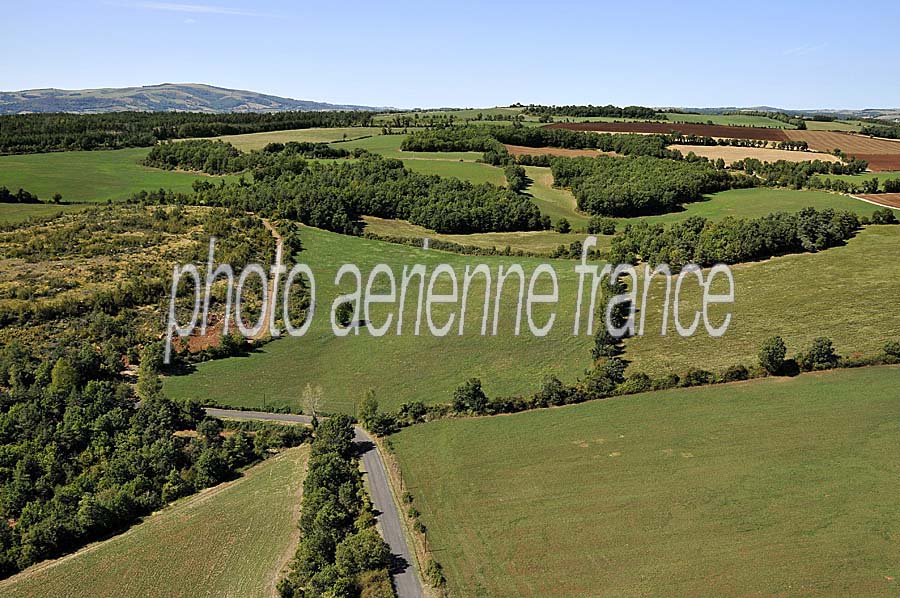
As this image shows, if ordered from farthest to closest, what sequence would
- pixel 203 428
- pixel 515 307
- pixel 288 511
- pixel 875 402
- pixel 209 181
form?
1. pixel 209 181
2. pixel 515 307
3. pixel 203 428
4. pixel 875 402
5. pixel 288 511

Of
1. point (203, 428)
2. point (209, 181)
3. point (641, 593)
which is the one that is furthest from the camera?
point (209, 181)

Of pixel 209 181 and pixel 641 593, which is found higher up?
pixel 209 181

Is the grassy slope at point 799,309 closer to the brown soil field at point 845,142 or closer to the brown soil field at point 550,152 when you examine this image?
the brown soil field at point 845,142

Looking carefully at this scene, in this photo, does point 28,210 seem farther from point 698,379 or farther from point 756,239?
point 756,239

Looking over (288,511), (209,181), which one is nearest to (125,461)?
(288,511)

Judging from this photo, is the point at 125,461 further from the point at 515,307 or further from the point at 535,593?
the point at 515,307

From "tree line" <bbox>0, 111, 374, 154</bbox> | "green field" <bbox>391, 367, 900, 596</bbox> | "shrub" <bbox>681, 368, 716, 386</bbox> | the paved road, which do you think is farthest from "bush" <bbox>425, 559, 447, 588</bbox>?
"tree line" <bbox>0, 111, 374, 154</bbox>

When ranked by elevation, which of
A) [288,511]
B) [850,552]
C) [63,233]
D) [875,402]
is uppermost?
[63,233]

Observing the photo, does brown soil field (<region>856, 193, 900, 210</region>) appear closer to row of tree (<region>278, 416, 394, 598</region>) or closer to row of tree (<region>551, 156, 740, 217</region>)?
row of tree (<region>551, 156, 740, 217</region>)
